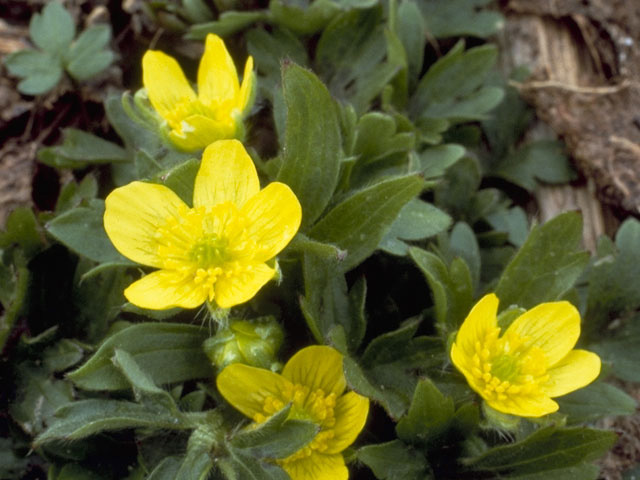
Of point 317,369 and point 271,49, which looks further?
point 271,49

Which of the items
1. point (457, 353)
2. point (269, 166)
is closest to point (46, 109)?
point (269, 166)

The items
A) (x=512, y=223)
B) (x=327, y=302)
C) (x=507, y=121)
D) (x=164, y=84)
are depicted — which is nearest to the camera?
(x=327, y=302)

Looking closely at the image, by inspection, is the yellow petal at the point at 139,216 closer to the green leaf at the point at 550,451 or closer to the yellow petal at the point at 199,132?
the yellow petal at the point at 199,132

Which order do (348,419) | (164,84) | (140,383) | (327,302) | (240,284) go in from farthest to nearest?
(164,84) → (327,302) → (348,419) → (240,284) → (140,383)

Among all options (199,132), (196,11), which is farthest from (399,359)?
(196,11)

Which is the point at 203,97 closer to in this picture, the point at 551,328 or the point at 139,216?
the point at 139,216

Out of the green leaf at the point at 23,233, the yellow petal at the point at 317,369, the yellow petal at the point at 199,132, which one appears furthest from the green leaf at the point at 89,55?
the yellow petal at the point at 317,369
